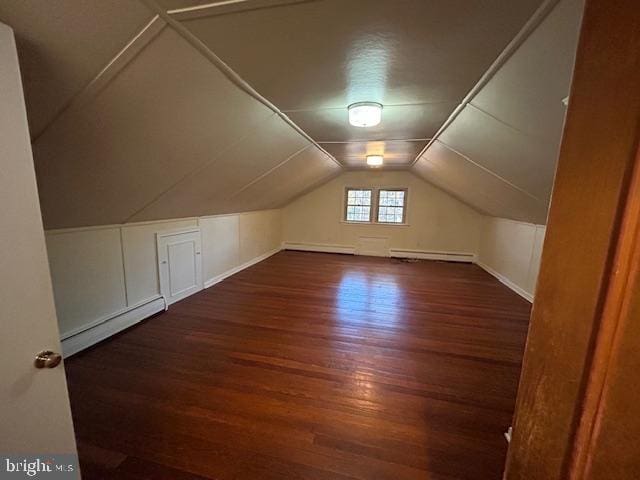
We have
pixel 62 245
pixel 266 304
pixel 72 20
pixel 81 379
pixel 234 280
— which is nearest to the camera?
pixel 72 20

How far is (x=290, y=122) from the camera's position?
2.46 metres

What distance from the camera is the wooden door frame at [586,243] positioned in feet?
1.40

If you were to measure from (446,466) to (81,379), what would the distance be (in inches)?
96.4

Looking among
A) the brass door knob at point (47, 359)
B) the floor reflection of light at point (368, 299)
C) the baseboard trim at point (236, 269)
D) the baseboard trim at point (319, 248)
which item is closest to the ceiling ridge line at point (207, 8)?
the brass door knob at point (47, 359)

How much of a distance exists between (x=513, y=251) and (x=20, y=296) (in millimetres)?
5374

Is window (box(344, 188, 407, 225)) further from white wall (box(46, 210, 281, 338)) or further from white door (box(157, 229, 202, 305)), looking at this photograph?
white door (box(157, 229, 202, 305))

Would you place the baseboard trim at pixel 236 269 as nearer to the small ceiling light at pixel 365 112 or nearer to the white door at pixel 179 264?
the white door at pixel 179 264

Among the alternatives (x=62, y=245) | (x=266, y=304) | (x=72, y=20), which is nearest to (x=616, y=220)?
(x=72, y=20)

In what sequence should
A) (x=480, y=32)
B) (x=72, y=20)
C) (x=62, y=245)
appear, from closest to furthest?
(x=72, y=20)
(x=480, y=32)
(x=62, y=245)

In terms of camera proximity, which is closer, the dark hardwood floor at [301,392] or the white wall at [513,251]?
the dark hardwood floor at [301,392]

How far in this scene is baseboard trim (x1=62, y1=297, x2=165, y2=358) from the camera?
2176 mm

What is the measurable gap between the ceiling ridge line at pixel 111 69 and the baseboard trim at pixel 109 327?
1.72m

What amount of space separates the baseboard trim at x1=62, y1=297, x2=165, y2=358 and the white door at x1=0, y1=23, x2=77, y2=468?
175 centimetres

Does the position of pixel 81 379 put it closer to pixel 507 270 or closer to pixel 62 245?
pixel 62 245
